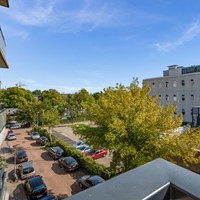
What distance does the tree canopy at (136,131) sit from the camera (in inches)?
361

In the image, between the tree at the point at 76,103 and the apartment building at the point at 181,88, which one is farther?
the tree at the point at 76,103

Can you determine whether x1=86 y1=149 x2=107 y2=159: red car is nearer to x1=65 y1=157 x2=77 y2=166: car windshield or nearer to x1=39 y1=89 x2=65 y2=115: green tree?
x1=65 y1=157 x2=77 y2=166: car windshield

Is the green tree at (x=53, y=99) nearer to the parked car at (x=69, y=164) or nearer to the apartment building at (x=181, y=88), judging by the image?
the apartment building at (x=181, y=88)

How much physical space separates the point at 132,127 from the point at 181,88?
3418 centimetres

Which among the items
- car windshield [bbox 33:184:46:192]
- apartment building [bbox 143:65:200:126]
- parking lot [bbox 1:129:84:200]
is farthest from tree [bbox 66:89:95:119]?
car windshield [bbox 33:184:46:192]

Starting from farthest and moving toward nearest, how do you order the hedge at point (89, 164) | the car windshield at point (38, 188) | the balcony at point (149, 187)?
the hedge at point (89, 164) < the car windshield at point (38, 188) < the balcony at point (149, 187)

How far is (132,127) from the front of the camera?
9.55m

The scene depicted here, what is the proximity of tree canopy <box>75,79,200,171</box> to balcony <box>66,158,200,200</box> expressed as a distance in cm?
732

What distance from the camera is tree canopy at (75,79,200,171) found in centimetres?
917

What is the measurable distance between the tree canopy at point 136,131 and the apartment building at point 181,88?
2638cm

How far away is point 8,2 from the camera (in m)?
8.33

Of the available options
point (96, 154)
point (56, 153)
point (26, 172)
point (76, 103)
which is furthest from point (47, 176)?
point (76, 103)

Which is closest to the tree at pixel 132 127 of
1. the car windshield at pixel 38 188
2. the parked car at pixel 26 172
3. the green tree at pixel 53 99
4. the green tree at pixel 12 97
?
the car windshield at pixel 38 188

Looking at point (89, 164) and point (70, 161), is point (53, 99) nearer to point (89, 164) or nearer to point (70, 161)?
point (70, 161)
